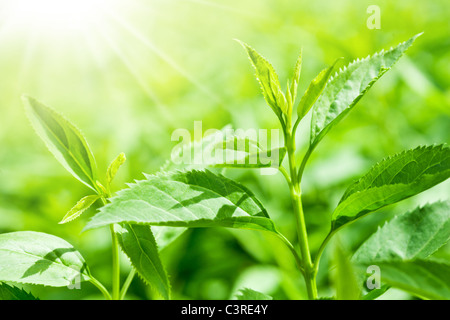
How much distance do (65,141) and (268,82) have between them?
10.8 inches

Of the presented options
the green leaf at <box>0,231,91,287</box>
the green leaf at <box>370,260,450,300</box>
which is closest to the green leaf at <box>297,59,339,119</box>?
the green leaf at <box>370,260,450,300</box>

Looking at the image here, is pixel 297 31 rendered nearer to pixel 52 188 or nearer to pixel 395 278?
pixel 52 188

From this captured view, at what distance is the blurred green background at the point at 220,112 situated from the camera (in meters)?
1.43

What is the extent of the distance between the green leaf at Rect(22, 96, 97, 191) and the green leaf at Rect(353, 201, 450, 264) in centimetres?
37

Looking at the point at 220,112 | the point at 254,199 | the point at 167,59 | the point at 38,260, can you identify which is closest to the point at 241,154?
the point at 254,199

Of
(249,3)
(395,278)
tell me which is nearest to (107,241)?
(395,278)

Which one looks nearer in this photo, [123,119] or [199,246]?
[199,246]

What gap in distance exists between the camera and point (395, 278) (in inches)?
16.2

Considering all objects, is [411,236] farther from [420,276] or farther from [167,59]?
[167,59]

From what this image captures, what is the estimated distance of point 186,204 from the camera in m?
0.51

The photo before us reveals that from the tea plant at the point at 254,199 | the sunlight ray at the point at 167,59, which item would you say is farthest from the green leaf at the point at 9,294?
the sunlight ray at the point at 167,59

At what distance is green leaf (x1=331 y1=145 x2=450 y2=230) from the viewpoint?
Result: 19.5 inches

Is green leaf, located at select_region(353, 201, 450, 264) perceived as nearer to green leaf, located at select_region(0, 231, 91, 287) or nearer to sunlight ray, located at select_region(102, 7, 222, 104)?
green leaf, located at select_region(0, 231, 91, 287)
